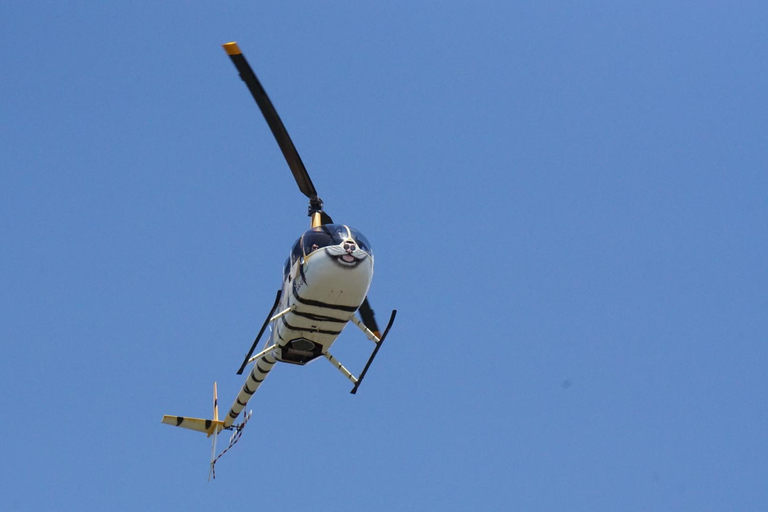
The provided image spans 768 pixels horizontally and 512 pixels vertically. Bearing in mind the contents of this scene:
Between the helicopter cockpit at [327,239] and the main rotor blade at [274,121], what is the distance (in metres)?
3.06

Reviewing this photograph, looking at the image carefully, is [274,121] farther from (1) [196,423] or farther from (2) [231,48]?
(1) [196,423]

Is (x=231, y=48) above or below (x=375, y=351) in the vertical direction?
above

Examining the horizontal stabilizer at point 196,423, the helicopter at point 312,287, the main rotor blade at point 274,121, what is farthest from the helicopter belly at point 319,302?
the horizontal stabilizer at point 196,423

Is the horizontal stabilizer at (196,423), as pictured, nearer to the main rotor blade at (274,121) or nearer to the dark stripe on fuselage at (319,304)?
the main rotor blade at (274,121)

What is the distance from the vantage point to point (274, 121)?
2138cm

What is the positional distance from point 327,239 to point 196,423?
1047 centimetres

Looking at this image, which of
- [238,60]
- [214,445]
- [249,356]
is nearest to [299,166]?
[238,60]

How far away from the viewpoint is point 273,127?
21.5m

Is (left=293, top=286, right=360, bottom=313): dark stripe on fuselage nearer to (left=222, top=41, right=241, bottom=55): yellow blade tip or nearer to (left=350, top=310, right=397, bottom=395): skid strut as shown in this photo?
(left=350, top=310, right=397, bottom=395): skid strut

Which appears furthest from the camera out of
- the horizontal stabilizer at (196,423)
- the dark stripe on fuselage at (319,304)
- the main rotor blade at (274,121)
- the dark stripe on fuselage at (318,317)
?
the horizontal stabilizer at (196,423)

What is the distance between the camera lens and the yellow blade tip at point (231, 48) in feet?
66.1

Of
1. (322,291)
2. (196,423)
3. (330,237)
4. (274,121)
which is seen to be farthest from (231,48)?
(196,423)

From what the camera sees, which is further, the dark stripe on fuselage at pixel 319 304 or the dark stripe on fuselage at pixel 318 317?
the dark stripe on fuselage at pixel 318 317

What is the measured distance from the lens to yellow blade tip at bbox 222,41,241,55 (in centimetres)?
2016
